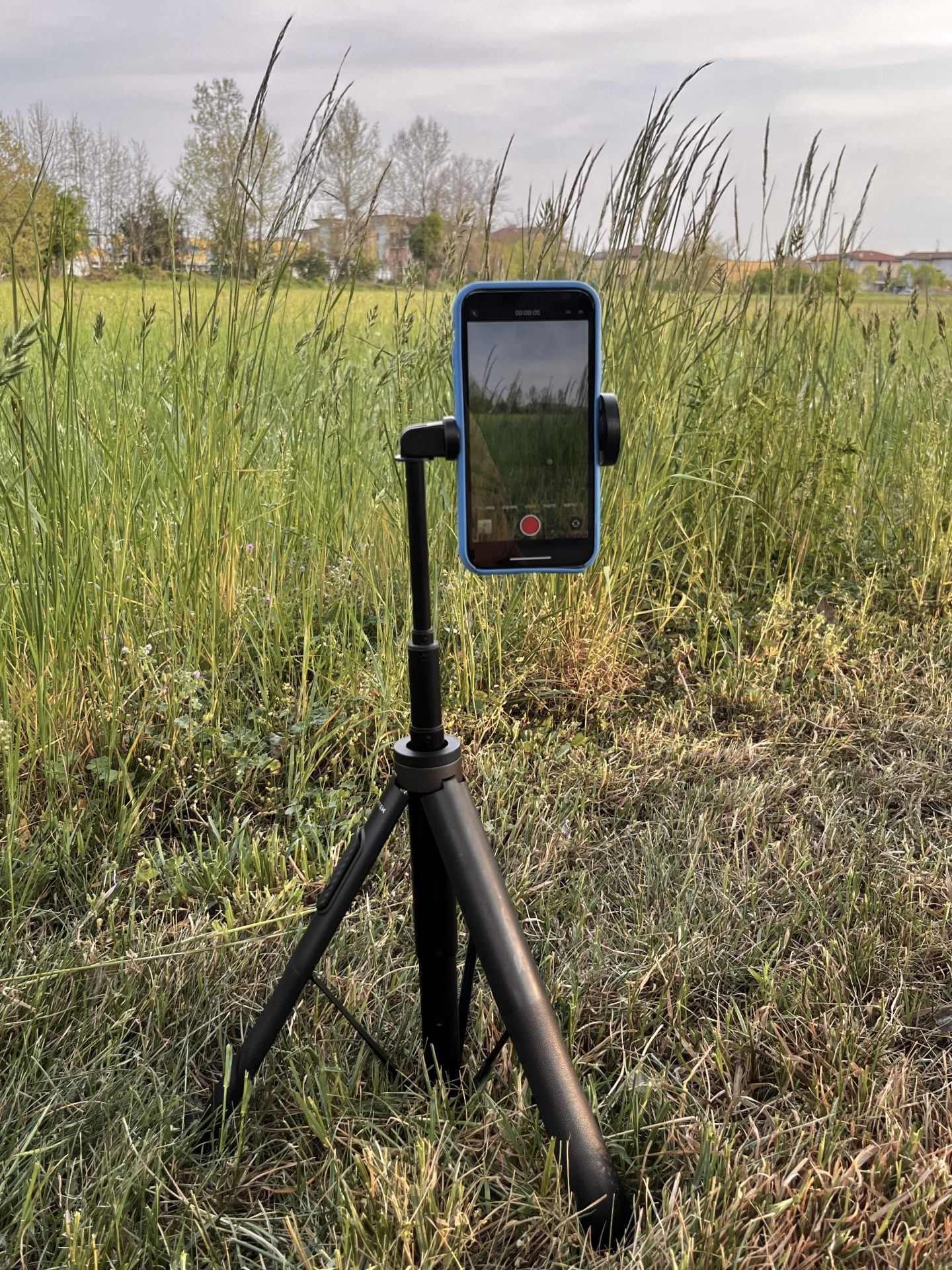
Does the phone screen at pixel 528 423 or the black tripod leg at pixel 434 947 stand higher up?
the phone screen at pixel 528 423

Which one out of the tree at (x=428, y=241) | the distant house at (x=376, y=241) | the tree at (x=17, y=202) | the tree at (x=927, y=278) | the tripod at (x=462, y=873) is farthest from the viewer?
the tree at (x=927, y=278)

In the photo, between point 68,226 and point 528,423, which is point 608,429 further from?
point 68,226

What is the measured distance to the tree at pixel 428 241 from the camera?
2695 millimetres

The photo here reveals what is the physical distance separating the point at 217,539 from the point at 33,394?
1.67ft

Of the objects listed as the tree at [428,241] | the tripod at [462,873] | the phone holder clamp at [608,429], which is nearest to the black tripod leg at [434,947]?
the tripod at [462,873]

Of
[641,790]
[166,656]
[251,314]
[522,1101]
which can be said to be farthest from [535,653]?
[522,1101]

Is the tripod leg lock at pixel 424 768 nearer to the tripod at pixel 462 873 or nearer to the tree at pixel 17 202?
the tripod at pixel 462 873

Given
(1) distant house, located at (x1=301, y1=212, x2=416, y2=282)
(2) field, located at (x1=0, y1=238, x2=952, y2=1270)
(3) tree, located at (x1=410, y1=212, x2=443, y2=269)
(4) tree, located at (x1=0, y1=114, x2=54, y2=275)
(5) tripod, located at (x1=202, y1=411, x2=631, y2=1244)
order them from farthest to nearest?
(3) tree, located at (x1=410, y1=212, x2=443, y2=269), (1) distant house, located at (x1=301, y1=212, x2=416, y2=282), (4) tree, located at (x1=0, y1=114, x2=54, y2=275), (2) field, located at (x1=0, y1=238, x2=952, y2=1270), (5) tripod, located at (x1=202, y1=411, x2=631, y2=1244)

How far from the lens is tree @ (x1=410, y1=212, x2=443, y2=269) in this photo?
8.84ft

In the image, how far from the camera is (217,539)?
82.4 inches

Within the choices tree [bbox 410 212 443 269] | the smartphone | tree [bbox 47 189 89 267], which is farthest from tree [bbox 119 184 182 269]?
the smartphone

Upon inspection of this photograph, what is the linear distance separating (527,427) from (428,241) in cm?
190

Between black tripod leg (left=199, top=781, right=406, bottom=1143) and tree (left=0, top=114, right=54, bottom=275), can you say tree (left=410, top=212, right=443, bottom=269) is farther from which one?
black tripod leg (left=199, top=781, right=406, bottom=1143)

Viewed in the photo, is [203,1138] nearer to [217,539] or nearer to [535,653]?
[217,539]
